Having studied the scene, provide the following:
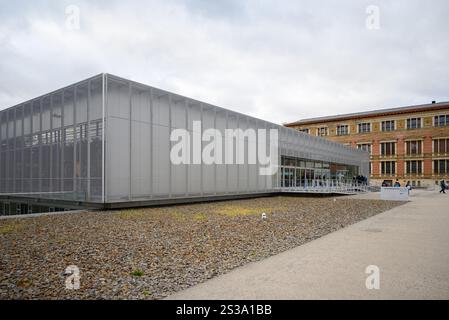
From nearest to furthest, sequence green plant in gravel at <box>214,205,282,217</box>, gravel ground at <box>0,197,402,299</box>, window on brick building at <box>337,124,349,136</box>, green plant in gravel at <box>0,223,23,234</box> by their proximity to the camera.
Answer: gravel ground at <box>0,197,402,299</box>
green plant in gravel at <box>0,223,23,234</box>
green plant in gravel at <box>214,205,282,217</box>
window on brick building at <box>337,124,349,136</box>

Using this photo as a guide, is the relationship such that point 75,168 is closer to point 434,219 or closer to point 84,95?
point 84,95

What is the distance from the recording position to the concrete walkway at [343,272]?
4734 millimetres

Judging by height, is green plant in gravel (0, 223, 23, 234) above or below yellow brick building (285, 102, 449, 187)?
below

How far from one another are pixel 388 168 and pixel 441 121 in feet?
41.2

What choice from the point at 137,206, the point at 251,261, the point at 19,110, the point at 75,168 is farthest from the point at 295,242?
the point at 19,110

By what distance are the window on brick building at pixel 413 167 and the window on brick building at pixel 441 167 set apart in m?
2.44

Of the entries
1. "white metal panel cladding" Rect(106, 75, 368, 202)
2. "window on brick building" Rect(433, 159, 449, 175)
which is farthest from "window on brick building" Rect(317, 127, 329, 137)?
"white metal panel cladding" Rect(106, 75, 368, 202)

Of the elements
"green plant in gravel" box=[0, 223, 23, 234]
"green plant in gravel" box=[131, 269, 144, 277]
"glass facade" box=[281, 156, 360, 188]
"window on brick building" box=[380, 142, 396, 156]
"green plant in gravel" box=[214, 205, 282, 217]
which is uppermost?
"window on brick building" box=[380, 142, 396, 156]

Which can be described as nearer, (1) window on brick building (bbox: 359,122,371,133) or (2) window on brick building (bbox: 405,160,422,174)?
(2) window on brick building (bbox: 405,160,422,174)

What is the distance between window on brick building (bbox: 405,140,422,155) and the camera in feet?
197

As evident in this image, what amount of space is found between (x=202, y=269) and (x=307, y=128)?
71.8 m

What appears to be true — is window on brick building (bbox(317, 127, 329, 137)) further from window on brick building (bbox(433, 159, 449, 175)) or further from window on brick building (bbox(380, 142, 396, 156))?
window on brick building (bbox(433, 159, 449, 175))

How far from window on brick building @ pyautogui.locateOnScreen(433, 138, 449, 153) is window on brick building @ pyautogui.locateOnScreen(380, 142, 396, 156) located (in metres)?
6.94

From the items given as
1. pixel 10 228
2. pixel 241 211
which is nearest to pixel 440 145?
pixel 241 211
